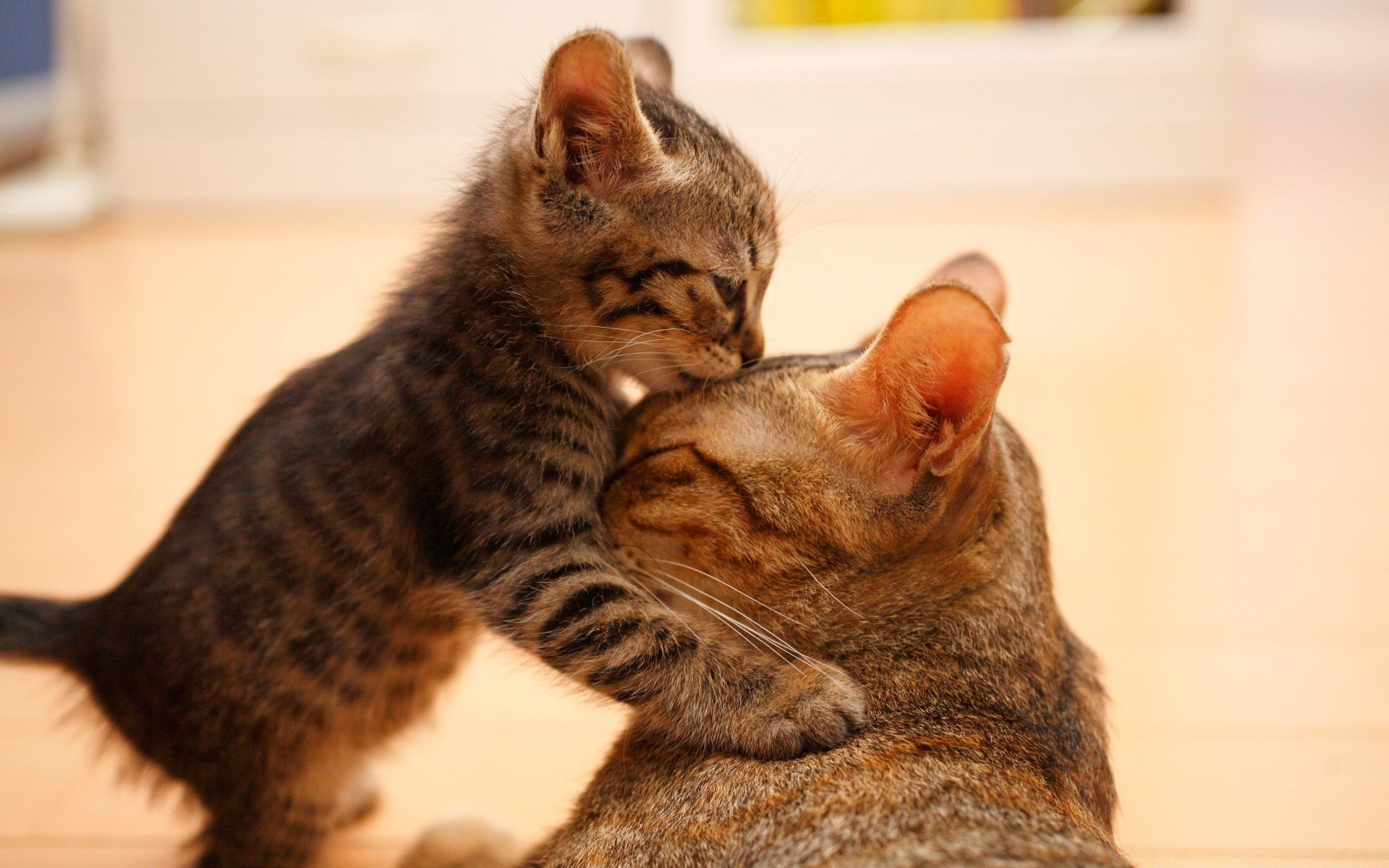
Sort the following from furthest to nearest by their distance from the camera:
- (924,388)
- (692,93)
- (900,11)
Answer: (900,11)
(692,93)
(924,388)

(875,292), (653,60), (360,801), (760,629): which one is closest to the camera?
(760,629)

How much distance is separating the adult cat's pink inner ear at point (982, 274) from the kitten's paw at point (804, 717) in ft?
2.31

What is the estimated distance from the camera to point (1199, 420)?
407cm

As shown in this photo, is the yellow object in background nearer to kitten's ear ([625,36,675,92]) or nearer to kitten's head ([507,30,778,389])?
kitten's ear ([625,36,675,92])

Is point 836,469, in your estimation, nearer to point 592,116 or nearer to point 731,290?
point 731,290

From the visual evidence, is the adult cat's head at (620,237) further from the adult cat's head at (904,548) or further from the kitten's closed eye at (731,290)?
the adult cat's head at (904,548)

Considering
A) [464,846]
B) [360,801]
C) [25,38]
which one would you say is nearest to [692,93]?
[25,38]

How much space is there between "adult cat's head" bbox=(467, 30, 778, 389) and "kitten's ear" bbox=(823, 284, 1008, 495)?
42 centimetres

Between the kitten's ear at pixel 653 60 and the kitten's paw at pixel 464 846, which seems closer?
the kitten's paw at pixel 464 846

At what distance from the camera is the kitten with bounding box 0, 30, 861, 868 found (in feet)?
6.60

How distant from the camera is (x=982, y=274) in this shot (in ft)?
7.23

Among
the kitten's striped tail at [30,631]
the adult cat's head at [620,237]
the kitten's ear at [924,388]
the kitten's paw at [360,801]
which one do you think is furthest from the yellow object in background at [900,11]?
the kitten's ear at [924,388]

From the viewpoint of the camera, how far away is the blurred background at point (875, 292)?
2.50m

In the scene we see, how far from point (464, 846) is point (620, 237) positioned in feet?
3.42
